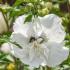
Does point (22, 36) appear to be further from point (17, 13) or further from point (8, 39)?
point (17, 13)

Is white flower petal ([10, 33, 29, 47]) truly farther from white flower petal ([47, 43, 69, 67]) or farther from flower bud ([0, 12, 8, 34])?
flower bud ([0, 12, 8, 34])

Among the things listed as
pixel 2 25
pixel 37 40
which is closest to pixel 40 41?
pixel 37 40

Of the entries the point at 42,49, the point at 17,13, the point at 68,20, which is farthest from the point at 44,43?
the point at 68,20

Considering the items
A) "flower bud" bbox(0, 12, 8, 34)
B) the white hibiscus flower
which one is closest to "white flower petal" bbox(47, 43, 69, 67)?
the white hibiscus flower

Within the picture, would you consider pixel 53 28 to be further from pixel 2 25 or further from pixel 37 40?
pixel 2 25

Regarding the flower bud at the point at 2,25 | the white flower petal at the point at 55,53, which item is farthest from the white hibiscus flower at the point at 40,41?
the flower bud at the point at 2,25
